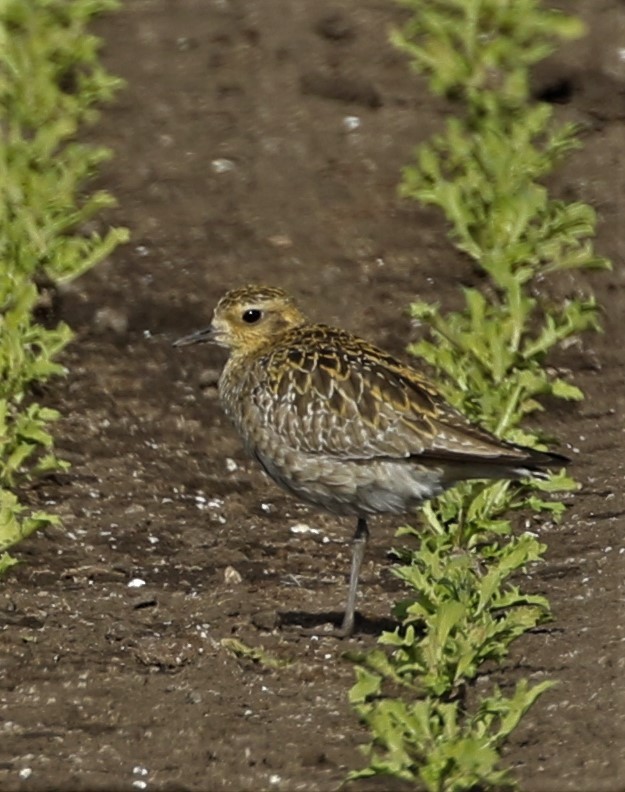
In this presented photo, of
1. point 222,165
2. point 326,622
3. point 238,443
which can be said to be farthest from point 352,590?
point 222,165

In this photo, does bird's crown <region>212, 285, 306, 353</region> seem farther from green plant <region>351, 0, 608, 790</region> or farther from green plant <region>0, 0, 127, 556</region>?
green plant <region>0, 0, 127, 556</region>

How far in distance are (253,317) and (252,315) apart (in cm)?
1

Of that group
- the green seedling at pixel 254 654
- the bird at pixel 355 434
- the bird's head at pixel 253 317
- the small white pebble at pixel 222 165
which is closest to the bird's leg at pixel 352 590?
the bird at pixel 355 434

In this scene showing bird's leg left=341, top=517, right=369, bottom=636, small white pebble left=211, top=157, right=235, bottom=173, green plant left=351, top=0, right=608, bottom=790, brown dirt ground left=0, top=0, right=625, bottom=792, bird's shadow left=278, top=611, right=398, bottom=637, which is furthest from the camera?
small white pebble left=211, top=157, right=235, bottom=173

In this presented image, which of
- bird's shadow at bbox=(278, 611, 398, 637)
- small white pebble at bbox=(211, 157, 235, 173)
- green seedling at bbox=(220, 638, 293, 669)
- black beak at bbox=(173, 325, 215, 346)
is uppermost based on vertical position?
black beak at bbox=(173, 325, 215, 346)

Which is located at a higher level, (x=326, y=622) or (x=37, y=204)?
(x=37, y=204)

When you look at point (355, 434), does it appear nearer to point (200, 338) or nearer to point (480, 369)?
point (200, 338)

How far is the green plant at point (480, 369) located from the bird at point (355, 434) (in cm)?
29

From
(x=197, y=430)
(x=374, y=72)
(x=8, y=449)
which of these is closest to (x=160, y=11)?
(x=374, y=72)

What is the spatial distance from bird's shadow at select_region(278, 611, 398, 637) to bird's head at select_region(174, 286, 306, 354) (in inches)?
50.6

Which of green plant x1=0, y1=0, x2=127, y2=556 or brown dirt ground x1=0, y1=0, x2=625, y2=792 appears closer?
brown dirt ground x1=0, y1=0, x2=625, y2=792

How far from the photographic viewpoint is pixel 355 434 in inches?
336

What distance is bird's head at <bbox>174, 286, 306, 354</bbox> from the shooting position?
9.34 metres

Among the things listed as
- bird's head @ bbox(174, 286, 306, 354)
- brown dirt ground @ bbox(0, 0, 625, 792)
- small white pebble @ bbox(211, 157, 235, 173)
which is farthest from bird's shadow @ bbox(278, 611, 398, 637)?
small white pebble @ bbox(211, 157, 235, 173)
